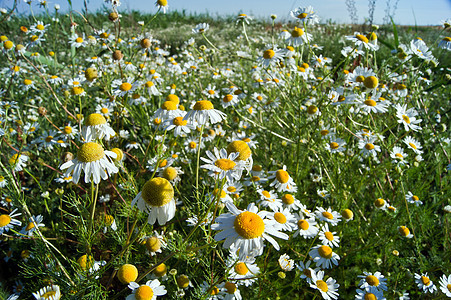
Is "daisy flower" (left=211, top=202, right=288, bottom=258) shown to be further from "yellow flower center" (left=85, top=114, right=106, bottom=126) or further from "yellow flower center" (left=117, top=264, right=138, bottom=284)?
"yellow flower center" (left=85, top=114, right=106, bottom=126)

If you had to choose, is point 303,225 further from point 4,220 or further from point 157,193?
point 4,220

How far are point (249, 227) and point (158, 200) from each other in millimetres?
330

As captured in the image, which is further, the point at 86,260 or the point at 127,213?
the point at 127,213

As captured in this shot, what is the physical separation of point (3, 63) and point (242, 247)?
6.02 meters

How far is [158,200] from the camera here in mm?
1006

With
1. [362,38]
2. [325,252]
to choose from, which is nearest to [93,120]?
[325,252]

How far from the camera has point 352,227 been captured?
7.05 feet

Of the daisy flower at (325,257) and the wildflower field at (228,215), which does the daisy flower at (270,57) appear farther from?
the daisy flower at (325,257)

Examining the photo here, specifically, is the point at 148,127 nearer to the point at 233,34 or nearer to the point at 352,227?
the point at 352,227

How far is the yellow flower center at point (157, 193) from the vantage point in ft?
3.28

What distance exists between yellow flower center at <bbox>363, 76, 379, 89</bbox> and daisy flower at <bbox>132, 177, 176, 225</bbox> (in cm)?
170

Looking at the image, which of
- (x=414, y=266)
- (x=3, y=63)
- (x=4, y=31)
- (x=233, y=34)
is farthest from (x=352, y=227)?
(x=233, y=34)

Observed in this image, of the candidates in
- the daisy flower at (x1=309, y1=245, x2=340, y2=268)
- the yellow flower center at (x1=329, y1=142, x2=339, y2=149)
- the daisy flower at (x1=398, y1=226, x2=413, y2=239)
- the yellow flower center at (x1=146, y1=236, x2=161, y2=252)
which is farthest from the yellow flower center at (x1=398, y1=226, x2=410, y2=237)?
the yellow flower center at (x1=146, y1=236, x2=161, y2=252)

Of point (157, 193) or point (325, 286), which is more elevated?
point (157, 193)
